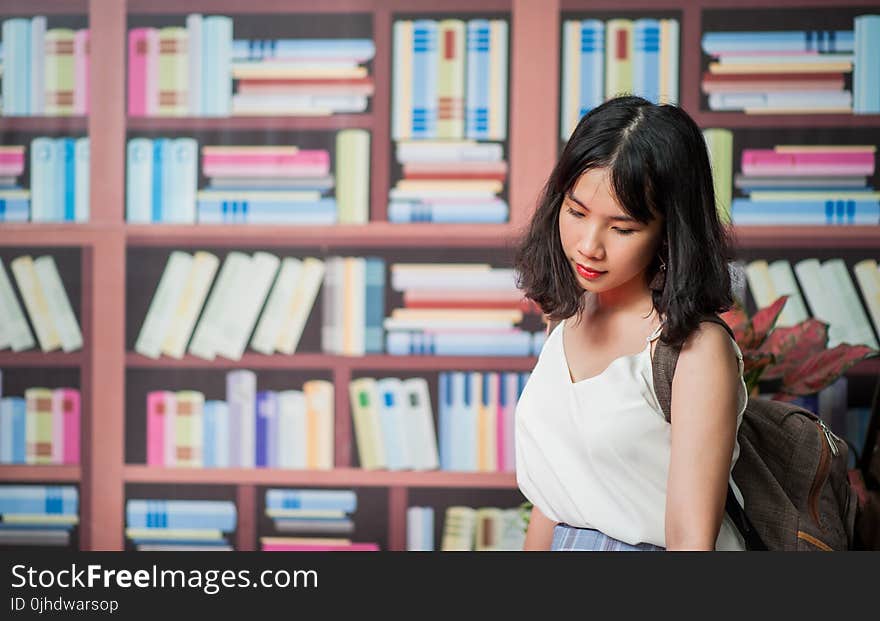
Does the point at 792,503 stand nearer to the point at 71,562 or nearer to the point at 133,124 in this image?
the point at 71,562

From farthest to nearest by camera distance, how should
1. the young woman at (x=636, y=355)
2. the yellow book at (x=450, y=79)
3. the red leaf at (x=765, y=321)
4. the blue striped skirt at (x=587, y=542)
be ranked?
the yellow book at (x=450, y=79) → the red leaf at (x=765, y=321) → the blue striped skirt at (x=587, y=542) → the young woman at (x=636, y=355)

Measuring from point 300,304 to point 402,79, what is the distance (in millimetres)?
857

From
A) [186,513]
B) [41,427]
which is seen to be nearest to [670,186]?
[186,513]

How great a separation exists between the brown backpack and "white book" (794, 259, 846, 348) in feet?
5.52

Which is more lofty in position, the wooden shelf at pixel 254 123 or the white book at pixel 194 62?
the white book at pixel 194 62

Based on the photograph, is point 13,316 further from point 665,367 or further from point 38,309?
point 665,367

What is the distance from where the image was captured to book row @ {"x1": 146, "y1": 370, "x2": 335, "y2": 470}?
10.0 feet

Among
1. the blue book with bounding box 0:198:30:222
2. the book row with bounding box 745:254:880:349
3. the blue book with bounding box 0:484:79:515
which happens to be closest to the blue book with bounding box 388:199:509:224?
the book row with bounding box 745:254:880:349

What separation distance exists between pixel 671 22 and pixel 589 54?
0.95ft

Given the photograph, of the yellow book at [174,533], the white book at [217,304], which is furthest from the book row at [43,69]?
the yellow book at [174,533]

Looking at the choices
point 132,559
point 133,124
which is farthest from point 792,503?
point 133,124

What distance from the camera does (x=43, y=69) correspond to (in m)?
3.04

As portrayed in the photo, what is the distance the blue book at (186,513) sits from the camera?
10.1 feet

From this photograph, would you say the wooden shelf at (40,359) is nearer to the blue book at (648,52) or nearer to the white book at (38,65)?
the white book at (38,65)
